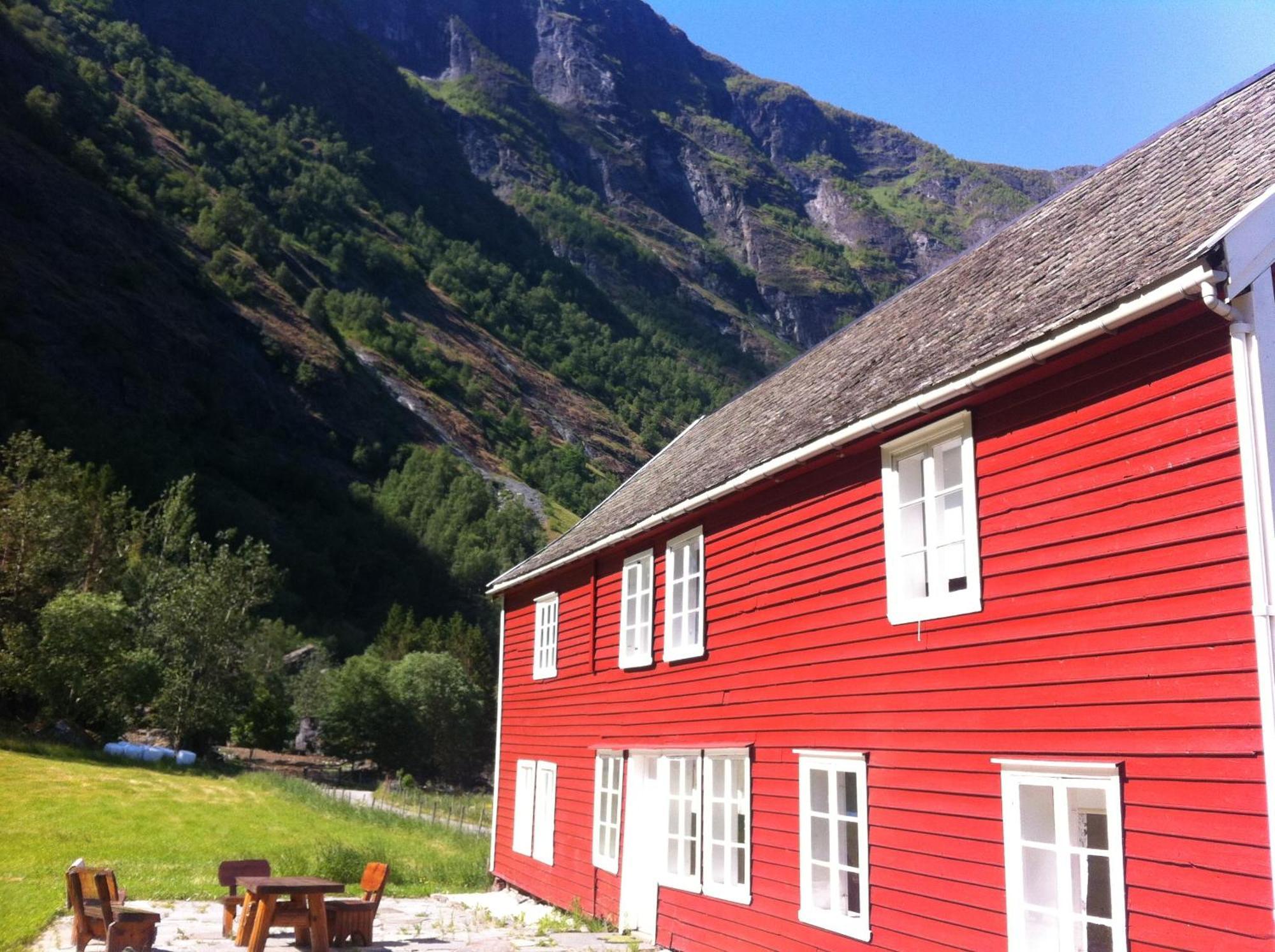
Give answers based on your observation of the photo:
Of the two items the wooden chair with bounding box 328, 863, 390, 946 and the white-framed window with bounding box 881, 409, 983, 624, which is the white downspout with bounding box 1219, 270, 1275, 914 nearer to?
the white-framed window with bounding box 881, 409, 983, 624

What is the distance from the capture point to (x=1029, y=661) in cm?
779

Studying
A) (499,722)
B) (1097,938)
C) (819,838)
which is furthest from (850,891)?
(499,722)

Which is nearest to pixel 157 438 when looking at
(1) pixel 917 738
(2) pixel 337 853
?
(2) pixel 337 853

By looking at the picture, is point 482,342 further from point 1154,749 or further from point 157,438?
point 1154,749

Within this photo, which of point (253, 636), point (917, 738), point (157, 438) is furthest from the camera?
point (157, 438)

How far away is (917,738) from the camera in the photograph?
344 inches

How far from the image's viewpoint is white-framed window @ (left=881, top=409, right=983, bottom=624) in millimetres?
8539

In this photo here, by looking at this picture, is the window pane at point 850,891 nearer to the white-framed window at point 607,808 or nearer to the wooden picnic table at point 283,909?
the white-framed window at point 607,808

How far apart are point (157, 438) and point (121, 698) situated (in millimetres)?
49950

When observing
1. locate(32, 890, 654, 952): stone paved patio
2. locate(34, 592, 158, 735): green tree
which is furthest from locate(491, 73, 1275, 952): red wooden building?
locate(34, 592, 158, 735): green tree

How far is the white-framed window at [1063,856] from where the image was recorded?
6902 mm

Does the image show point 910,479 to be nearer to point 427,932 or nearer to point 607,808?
point 607,808

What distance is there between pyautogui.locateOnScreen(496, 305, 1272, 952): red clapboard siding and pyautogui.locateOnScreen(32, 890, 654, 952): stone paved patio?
5.43 ft

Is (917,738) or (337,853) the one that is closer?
(917,738)
